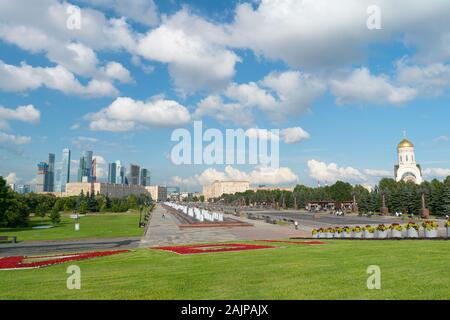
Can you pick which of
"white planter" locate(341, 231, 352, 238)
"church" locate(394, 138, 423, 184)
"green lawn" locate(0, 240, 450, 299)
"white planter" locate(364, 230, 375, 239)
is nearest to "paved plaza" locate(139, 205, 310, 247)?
"white planter" locate(341, 231, 352, 238)

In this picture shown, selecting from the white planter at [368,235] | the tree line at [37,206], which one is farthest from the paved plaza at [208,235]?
the tree line at [37,206]

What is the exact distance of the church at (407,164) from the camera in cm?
11462

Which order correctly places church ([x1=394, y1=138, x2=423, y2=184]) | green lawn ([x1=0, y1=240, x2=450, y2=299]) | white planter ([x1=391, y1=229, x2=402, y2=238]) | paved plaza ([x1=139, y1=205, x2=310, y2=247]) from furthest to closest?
1. church ([x1=394, y1=138, x2=423, y2=184])
2. paved plaza ([x1=139, y1=205, x2=310, y2=247])
3. white planter ([x1=391, y1=229, x2=402, y2=238])
4. green lawn ([x1=0, y1=240, x2=450, y2=299])

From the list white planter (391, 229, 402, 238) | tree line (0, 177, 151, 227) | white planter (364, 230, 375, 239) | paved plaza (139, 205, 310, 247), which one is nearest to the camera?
white planter (391, 229, 402, 238)

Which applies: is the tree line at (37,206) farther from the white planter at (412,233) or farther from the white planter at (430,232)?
the white planter at (430,232)

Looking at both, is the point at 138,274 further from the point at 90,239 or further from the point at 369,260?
the point at 90,239

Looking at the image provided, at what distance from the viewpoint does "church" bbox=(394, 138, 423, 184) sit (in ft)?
376

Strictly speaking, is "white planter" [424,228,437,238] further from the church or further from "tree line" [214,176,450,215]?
the church

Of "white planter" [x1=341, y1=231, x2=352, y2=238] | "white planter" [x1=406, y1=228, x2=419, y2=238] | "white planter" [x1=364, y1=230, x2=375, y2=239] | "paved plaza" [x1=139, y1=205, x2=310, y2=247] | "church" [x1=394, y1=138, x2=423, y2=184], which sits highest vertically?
"church" [x1=394, y1=138, x2=423, y2=184]

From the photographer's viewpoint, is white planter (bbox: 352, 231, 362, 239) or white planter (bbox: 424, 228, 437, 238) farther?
white planter (bbox: 352, 231, 362, 239)
